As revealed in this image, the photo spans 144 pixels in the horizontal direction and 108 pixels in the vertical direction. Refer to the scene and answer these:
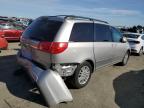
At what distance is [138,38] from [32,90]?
952 centimetres

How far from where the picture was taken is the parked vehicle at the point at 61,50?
514 cm

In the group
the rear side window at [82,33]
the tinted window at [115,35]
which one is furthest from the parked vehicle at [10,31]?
the rear side window at [82,33]

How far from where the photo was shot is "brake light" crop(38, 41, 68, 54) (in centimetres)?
514

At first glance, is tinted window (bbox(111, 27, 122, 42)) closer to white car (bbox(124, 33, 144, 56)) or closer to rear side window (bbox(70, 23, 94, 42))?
rear side window (bbox(70, 23, 94, 42))

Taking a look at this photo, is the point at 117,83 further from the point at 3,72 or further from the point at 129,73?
the point at 3,72

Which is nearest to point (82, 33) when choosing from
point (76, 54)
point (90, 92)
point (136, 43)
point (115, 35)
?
point (76, 54)

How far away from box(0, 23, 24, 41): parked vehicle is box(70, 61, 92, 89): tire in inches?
387

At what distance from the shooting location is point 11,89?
5559 mm

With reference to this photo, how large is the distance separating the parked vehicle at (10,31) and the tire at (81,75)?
32.3 ft

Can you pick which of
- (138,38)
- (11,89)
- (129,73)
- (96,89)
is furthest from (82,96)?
(138,38)

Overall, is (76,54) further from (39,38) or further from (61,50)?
(39,38)

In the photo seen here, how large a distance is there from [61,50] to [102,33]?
83.0 inches

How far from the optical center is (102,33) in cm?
685

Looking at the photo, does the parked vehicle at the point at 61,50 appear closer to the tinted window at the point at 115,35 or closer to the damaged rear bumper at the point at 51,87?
the damaged rear bumper at the point at 51,87
